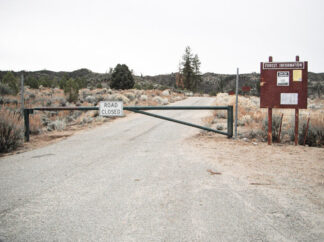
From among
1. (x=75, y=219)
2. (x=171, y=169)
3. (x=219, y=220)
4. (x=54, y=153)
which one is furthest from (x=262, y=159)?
(x=54, y=153)

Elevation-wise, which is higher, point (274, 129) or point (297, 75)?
point (297, 75)

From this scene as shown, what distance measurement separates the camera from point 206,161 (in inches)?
189

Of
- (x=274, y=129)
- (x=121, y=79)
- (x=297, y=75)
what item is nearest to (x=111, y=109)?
(x=274, y=129)

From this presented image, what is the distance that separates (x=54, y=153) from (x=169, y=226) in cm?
431

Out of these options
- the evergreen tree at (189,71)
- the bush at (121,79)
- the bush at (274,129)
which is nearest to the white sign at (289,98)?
the bush at (274,129)

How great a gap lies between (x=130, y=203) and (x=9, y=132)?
17.1 ft

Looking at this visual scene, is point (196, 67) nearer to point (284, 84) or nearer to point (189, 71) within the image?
point (189, 71)

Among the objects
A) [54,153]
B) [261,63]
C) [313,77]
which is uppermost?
[313,77]

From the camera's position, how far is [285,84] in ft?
20.6

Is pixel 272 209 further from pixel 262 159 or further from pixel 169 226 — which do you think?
pixel 262 159

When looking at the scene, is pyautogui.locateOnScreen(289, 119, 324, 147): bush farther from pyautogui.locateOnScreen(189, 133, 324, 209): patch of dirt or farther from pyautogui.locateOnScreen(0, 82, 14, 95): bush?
pyautogui.locateOnScreen(0, 82, 14, 95): bush

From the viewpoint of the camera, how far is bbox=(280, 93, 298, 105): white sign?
20.4ft

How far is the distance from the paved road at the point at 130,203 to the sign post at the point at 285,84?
2.90 meters

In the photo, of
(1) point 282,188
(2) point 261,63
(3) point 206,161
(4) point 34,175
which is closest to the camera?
(1) point 282,188
